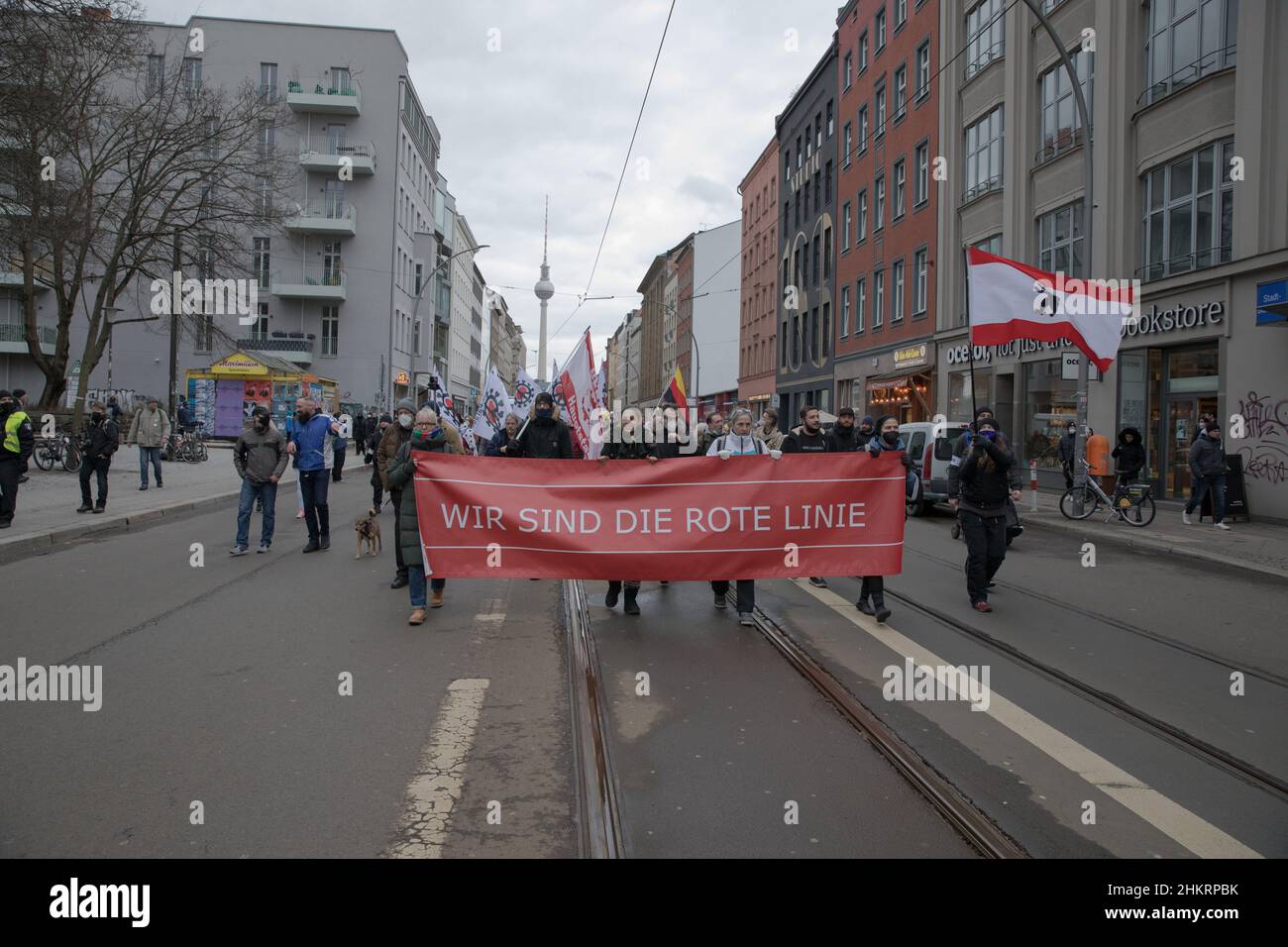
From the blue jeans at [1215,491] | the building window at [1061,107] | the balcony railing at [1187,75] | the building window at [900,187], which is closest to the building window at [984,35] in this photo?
the building window at [1061,107]

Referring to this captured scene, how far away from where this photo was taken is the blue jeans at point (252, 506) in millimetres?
11578

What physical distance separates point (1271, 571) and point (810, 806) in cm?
998

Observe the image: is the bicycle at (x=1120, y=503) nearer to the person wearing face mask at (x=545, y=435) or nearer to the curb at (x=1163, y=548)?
the curb at (x=1163, y=548)

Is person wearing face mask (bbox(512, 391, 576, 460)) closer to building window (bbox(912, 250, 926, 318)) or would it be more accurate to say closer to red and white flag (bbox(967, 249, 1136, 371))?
red and white flag (bbox(967, 249, 1136, 371))

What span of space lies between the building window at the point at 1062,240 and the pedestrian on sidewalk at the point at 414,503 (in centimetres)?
1877

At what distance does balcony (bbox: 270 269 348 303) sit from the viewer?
51.4m

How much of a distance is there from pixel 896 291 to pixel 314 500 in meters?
27.5

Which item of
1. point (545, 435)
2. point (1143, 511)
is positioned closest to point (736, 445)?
point (545, 435)

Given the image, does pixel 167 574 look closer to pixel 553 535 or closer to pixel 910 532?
pixel 553 535
